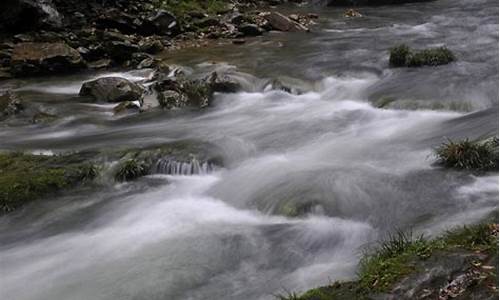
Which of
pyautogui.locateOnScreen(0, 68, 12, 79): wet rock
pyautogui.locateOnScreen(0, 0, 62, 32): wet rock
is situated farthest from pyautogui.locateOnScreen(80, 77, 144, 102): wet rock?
pyautogui.locateOnScreen(0, 0, 62, 32): wet rock

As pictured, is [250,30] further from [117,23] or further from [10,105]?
[10,105]

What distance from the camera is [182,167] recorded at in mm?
10023

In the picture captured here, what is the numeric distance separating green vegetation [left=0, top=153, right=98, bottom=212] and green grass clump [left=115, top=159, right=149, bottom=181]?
440mm

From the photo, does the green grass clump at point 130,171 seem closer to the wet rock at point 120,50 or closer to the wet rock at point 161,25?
the wet rock at point 120,50

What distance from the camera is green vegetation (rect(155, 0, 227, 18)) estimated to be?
2733 centimetres

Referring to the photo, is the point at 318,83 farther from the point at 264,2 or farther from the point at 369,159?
the point at 264,2

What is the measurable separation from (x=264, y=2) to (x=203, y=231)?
27402 mm

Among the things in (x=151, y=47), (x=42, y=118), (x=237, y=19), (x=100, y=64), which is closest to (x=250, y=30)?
(x=237, y=19)

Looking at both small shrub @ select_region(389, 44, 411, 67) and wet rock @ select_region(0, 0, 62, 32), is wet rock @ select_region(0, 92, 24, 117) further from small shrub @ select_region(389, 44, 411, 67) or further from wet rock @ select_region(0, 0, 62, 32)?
small shrub @ select_region(389, 44, 411, 67)

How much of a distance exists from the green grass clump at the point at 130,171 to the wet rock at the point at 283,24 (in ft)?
50.5

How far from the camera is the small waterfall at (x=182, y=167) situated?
9.97 m

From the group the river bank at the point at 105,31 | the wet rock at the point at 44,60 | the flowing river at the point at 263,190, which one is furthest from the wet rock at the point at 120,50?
the flowing river at the point at 263,190

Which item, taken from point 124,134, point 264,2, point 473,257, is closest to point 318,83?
point 124,134

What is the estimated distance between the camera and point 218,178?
9.80 m
